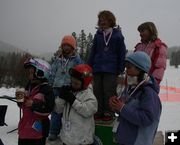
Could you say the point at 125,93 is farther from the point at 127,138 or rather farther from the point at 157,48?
the point at 157,48

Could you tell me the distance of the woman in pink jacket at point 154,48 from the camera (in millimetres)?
4406

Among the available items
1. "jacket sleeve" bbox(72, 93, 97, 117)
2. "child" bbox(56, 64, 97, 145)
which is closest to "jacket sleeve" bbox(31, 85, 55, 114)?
"child" bbox(56, 64, 97, 145)

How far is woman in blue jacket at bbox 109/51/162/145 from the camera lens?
9.52 feet

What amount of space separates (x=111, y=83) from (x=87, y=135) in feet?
4.26

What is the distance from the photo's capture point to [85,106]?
3.47 metres

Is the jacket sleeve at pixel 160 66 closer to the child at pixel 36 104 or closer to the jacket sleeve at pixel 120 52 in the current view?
the jacket sleeve at pixel 120 52

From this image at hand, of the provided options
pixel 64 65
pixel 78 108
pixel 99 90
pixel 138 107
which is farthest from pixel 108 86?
pixel 138 107

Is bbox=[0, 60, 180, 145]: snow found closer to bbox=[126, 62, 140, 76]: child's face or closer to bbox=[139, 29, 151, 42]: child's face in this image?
bbox=[139, 29, 151, 42]: child's face

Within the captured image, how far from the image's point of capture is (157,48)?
14.7 feet

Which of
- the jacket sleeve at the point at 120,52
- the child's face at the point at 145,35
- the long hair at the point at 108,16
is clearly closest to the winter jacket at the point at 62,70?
the jacket sleeve at the point at 120,52

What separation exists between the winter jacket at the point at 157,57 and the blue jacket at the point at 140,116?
1363mm

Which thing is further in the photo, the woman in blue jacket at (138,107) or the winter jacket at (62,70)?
the winter jacket at (62,70)

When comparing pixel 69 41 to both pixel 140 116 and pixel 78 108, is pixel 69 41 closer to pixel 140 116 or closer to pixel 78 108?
pixel 78 108

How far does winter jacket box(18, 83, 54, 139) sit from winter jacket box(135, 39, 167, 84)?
4.90 ft
